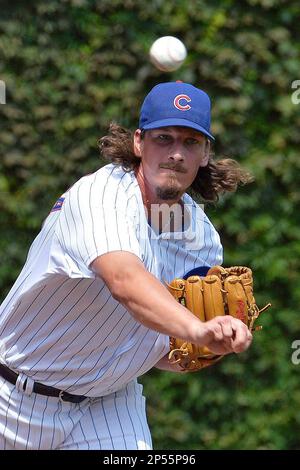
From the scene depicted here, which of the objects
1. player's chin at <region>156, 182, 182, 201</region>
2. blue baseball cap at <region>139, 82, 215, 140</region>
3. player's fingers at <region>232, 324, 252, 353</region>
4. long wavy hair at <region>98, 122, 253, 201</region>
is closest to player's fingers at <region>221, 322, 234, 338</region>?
player's fingers at <region>232, 324, 252, 353</region>

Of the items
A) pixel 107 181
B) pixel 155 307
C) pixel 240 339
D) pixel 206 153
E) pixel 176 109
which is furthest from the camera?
pixel 206 153

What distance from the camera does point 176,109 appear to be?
3.86 meters

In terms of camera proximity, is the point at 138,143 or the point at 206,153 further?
the point at 206,153

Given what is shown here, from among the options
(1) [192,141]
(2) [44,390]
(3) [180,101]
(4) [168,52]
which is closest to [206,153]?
(1) [192,141]

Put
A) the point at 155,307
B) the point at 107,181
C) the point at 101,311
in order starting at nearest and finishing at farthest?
the point at 155,307 < the point at 107,181 < the point at 101,311

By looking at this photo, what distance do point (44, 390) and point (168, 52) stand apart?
2.06 metres

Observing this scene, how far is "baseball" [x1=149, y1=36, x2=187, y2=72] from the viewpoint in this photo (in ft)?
17.2

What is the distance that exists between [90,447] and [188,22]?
3146 millimetres

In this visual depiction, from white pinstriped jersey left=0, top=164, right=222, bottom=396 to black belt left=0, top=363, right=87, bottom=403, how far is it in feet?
0.08

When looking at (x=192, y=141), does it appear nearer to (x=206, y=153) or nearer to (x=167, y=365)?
(x=206, y=153)

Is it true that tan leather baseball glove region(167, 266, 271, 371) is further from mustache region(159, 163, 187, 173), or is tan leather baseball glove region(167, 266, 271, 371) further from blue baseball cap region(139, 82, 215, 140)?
blue baseball cap region(139, 82, 215, 140)

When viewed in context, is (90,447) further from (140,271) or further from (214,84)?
(214,84)

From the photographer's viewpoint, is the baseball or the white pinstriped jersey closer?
the white pinstriped jersey
